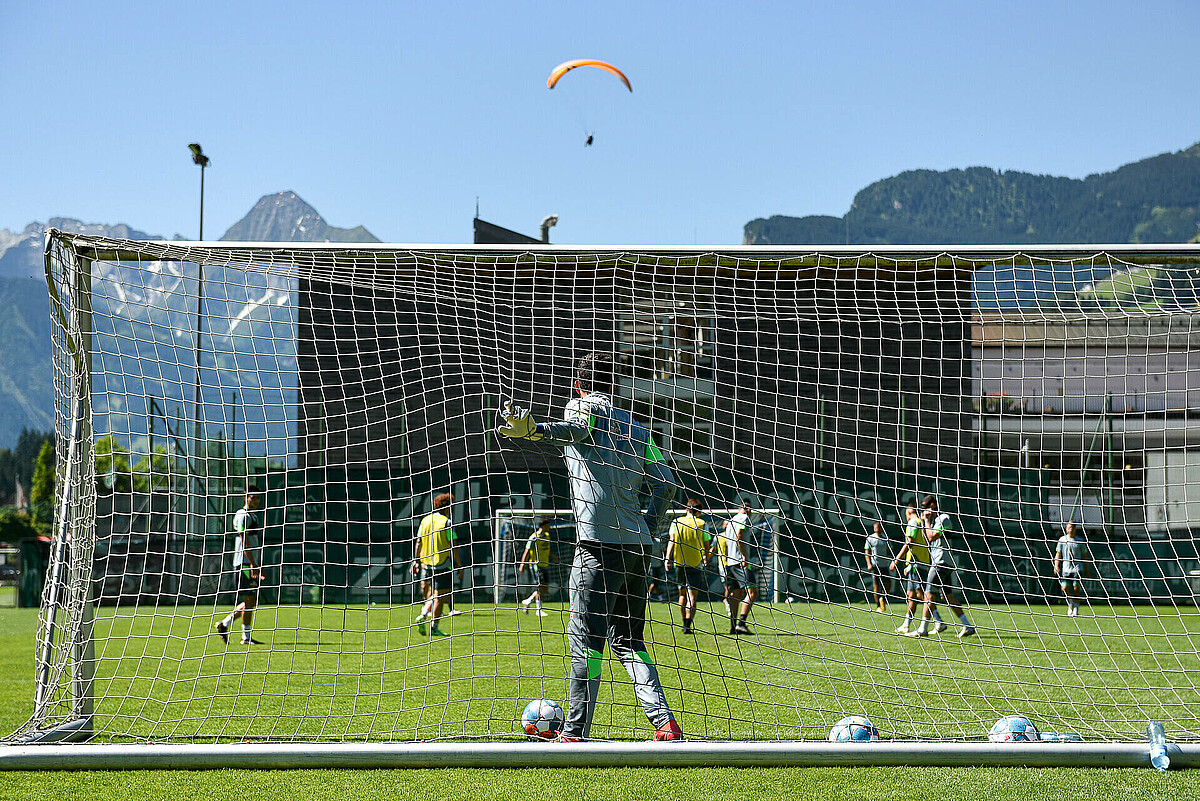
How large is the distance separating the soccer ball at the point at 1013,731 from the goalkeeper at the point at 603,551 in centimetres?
158

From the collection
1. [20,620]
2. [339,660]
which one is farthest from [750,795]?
[20,620]

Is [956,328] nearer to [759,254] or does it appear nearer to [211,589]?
[759,254]

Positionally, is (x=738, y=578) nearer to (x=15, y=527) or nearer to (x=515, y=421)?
(x=515, y=421)

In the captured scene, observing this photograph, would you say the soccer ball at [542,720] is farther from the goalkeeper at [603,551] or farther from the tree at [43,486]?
the tree at [43,486]

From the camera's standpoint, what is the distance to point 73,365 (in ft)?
17.3

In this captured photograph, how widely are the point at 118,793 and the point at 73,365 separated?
8.28 feet

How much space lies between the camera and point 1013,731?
4.51 meters

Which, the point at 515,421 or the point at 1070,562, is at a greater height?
the point at 515,421

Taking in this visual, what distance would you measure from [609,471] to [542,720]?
1.39 m

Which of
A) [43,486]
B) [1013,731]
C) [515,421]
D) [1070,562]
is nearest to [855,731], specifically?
[1013,731]

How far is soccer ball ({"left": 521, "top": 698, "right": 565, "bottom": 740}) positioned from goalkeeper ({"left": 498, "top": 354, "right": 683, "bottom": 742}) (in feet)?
0.94

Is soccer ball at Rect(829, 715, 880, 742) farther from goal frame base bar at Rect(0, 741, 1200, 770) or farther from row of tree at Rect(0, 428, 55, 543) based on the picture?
row of tree at Rect(0, 428, 55, 543)

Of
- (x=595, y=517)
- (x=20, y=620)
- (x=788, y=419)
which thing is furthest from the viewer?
(x=788, y=419)

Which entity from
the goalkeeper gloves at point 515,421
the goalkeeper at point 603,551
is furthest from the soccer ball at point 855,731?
the goalkeeper gloves at point 515,421
